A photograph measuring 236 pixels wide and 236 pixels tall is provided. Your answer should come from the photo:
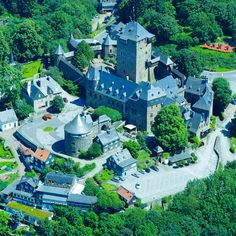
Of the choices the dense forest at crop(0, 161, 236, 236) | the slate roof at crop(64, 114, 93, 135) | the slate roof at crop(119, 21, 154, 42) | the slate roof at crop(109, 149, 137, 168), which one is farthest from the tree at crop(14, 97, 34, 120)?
the dense forest at crop(0, 161, 236, 236)

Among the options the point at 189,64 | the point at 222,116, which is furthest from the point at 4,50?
the point at 222,116

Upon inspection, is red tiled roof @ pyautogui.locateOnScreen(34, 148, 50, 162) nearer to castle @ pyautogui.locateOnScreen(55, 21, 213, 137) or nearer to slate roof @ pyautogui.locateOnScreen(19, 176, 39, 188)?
slate roof @ pyautogui.locateOnScreen(19, 176, 39, 188)

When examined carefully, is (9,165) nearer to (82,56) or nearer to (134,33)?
(134,33)

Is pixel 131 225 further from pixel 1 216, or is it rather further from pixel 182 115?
pixel 182 115

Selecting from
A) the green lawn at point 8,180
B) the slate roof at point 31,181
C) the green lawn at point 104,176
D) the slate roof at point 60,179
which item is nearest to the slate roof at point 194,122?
the green lawn at point 104,176

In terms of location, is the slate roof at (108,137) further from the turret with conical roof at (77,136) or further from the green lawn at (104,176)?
the green lawn at (104,176)

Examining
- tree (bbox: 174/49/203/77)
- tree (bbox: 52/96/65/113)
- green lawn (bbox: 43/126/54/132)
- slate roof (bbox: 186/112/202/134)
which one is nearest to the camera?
slate roof (bbox: 186/112/202/134)

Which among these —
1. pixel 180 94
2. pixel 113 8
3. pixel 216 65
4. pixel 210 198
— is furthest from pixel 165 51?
pixel 210 198
